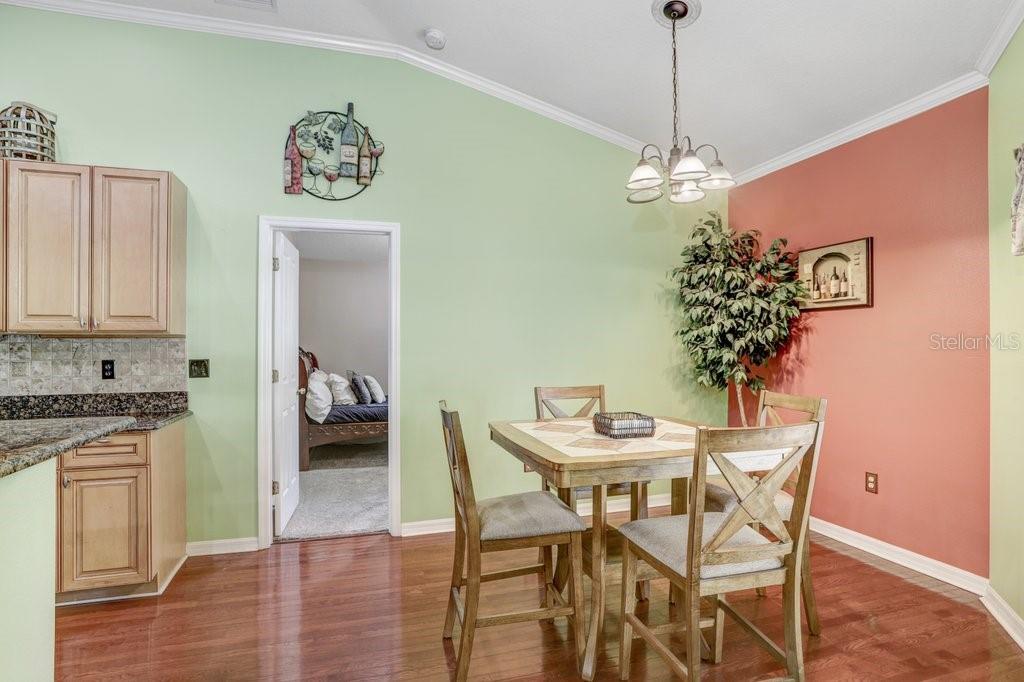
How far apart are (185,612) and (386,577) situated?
3.12 ft

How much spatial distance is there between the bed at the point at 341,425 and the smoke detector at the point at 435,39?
11.0 ft

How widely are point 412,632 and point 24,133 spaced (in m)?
3.20

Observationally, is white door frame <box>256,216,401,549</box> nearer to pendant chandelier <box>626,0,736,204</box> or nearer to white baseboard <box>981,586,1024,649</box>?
pendant chandelier <box>626,0,736,204</box>

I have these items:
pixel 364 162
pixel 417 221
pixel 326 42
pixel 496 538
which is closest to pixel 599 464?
pixel 496 538

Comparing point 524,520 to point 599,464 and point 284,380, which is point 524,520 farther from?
point 284,380

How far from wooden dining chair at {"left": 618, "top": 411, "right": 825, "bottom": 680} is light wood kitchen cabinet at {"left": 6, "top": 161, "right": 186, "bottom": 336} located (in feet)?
9.21

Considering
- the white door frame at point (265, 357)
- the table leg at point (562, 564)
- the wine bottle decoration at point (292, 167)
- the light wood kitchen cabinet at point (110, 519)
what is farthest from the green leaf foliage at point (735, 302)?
the light wood kitchen cabinet at point (110, 519)

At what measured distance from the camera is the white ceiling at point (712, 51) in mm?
2516

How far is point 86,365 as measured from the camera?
3.06 meters

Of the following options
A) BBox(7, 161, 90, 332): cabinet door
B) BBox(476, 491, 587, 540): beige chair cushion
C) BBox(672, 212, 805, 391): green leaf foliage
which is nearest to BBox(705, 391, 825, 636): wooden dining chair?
BBox(476, 491, 587, 540): beige chair cushion

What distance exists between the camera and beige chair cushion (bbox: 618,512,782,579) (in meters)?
1.78

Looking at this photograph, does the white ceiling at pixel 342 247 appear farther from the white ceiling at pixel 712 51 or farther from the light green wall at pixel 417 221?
the white ceiling at pixel 712 51

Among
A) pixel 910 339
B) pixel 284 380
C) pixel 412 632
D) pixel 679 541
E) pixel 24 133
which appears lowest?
pixel 412 632

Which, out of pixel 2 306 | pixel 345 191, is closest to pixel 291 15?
pixel 345 191
